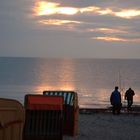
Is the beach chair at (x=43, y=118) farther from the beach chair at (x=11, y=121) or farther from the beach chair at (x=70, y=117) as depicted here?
the beach chair at (x=11, y=121)

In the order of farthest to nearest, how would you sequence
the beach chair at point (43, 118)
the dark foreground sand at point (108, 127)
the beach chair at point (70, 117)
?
1. the dark foreground sand at point (108, 127)
2. the beach chair at point (70, 117)
3. the beach chair at point (43, 118)

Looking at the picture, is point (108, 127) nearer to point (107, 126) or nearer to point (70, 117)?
point (107, 126)

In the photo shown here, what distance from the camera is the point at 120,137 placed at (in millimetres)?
18391

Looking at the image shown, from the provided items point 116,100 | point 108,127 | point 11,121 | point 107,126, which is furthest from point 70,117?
point 116,100

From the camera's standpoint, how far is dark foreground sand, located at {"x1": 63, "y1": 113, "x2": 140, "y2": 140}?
1857 cm

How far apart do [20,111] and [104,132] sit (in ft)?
24.7

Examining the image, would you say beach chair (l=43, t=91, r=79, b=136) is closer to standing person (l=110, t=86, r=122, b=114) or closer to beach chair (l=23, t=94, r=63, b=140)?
beach chair (l=23, t=94, r=63, b=140)

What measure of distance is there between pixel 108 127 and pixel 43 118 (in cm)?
596

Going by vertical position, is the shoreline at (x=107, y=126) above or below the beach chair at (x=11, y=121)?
below

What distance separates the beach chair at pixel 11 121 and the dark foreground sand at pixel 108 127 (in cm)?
554

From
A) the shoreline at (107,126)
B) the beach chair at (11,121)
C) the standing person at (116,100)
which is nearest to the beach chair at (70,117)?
the shoreline at (107,126)

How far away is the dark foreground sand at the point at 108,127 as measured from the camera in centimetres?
1857

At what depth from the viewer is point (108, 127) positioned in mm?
21250

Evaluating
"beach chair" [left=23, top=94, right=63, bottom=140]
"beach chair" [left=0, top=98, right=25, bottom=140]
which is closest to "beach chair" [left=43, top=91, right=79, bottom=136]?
"beach chair" [left=23, top=94, right=63, bottom=140]
